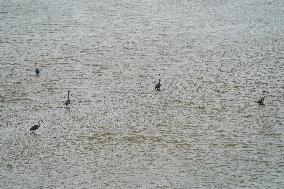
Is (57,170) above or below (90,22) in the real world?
below

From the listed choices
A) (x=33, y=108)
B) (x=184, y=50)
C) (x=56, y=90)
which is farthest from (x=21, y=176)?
(x=184, y=50)

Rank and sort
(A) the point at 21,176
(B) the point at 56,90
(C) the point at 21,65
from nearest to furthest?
1. (A) the point at 21,176
2. (B) the point at 56,90
3. (C) the point at 21,65

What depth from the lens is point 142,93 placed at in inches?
663

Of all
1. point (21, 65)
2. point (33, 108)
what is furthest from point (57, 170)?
point (21, 65)

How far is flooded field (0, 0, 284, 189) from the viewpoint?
43.2 feet

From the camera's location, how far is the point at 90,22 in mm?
22234

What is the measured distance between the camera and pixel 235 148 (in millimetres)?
14094

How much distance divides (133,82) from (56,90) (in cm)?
334

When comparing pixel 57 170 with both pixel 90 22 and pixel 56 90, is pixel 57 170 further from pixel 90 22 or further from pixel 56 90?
pixel 90 22

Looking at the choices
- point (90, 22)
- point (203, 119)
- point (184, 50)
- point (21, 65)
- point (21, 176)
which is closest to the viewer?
point (21, 176)

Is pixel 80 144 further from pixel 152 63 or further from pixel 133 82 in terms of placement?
pixel 152 63

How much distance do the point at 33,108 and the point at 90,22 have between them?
8.10 meters

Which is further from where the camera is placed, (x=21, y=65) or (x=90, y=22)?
(x=90, y=22)

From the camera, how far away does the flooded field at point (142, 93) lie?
13157 mm
